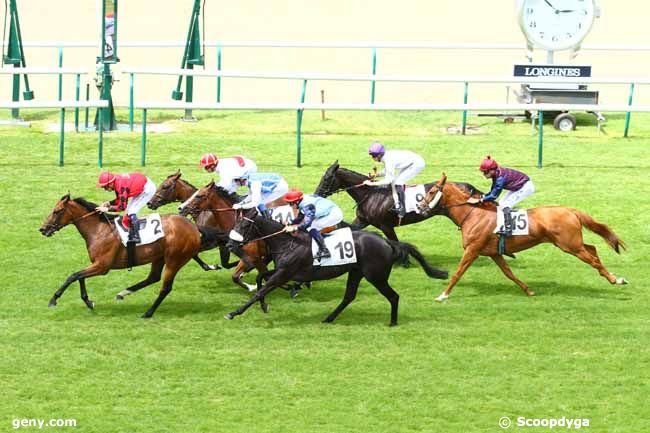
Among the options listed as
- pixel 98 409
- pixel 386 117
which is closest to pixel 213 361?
pixel 98 409

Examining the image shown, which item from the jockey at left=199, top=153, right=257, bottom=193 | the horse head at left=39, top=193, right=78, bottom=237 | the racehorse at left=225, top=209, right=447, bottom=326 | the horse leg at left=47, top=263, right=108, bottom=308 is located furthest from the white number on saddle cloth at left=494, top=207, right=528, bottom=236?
the horse head at left=39, top=193, right=78, bottom=237

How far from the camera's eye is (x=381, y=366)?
11797 millimetres

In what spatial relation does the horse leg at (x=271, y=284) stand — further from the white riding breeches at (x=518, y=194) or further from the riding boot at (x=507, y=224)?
the white riding breeches at (x=518, y=194)

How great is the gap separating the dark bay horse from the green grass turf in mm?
576

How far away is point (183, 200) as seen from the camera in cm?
1480

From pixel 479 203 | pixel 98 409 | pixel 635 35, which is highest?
pixel 635 35

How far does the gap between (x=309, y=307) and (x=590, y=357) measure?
9.96ft

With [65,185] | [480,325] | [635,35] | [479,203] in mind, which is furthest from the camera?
[635,35]

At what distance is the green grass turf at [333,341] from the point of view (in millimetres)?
10766

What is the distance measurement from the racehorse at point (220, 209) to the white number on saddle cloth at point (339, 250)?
3.71 ft

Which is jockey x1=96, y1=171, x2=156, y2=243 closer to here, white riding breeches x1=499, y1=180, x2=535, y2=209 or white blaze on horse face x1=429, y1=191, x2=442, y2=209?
white blaze on horse face x1=429, y1=191, x2=442, y2=209

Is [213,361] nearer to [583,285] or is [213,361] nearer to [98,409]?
[98,409]

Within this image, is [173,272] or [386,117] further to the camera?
[386,117]

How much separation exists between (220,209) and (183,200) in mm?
725
